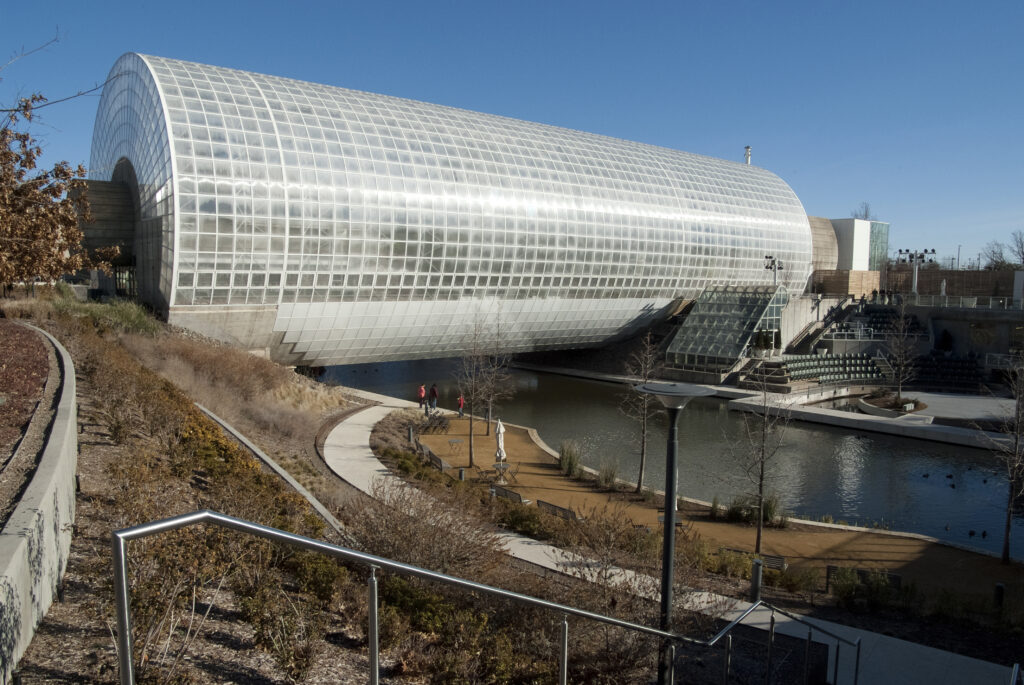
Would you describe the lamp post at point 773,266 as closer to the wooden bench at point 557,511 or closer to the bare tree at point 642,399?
the bare tree at point 642,399

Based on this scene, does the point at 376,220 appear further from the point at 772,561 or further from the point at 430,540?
the point at 430,540

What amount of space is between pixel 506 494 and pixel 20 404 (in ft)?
36.0

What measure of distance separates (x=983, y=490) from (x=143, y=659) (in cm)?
2520

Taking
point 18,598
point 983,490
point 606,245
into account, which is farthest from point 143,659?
point 606,245

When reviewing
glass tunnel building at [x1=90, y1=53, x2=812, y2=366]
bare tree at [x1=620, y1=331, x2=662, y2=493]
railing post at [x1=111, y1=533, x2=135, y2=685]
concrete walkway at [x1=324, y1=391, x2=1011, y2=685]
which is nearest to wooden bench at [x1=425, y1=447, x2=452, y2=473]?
bare tree at [x1=620, y1=331, x2=662, y2=493]

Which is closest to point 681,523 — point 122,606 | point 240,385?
point 122,606

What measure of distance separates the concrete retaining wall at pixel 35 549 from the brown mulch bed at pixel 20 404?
0.76 feet

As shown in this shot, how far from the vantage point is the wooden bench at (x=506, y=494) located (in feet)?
59.8

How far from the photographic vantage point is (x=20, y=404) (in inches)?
445

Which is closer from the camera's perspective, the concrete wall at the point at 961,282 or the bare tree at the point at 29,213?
the bare tree at the point at 29,213

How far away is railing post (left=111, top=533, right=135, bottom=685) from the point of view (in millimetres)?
3453

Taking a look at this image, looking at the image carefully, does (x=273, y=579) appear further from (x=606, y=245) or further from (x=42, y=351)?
(x=606, y=245)

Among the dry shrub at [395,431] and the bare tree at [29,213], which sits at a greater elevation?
the bare tree at [29,213]

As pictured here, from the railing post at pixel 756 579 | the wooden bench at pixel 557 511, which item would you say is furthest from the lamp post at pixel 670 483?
the wooden bench at pixel 557 511
